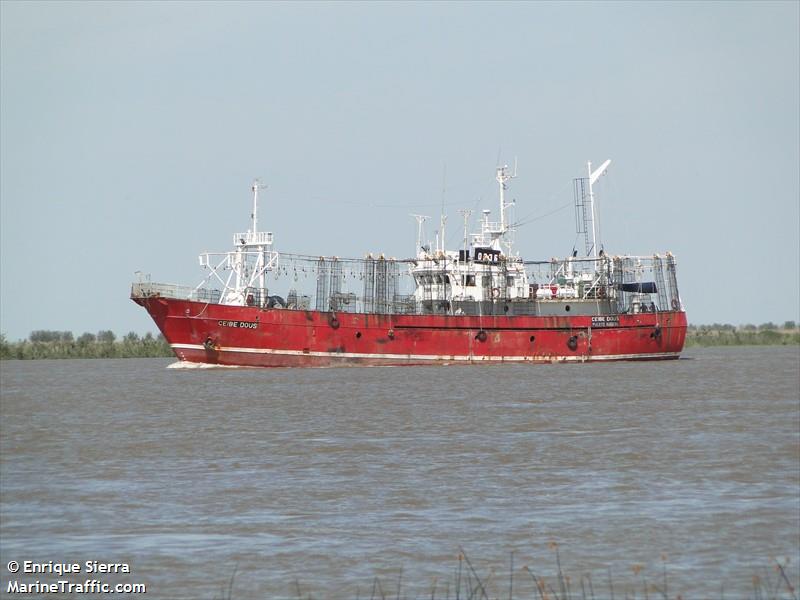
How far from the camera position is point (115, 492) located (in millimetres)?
21094

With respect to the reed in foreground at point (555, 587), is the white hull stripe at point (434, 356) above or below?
above

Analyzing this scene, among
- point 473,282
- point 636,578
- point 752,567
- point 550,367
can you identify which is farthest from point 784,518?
point 473,282

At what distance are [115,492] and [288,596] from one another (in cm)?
837

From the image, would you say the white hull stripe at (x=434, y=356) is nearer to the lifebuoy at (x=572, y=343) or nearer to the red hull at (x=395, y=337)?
the red hull at (x=395, y=337)

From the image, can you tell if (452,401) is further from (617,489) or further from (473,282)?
(473,282)

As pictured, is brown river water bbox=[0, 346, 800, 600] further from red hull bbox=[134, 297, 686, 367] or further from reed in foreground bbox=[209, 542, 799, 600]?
red hull bbox=[134, 297, 686, 367]

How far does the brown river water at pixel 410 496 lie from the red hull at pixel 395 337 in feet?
75.0

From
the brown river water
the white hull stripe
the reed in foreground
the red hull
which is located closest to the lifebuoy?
the red hull

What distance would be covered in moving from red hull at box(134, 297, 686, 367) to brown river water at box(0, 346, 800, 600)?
75.0 feet

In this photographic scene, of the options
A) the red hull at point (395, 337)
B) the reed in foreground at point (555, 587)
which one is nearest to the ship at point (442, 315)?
the red hull at point (395, 337)

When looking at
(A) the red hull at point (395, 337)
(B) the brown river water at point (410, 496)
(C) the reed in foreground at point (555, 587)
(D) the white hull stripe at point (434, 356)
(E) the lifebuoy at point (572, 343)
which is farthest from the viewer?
(E) the lifebuoy at point (572, 343)

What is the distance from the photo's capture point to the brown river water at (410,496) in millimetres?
14555

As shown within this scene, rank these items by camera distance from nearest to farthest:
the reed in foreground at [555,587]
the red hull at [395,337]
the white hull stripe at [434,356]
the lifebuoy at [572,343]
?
1. the reed in foreground at [555,587]
2. the red hull at [395,337]
3. the white hull stripe at [434,356]
4. the lifebuoy at [572,343]

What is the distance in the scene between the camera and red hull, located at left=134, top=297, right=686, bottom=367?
6381cm
